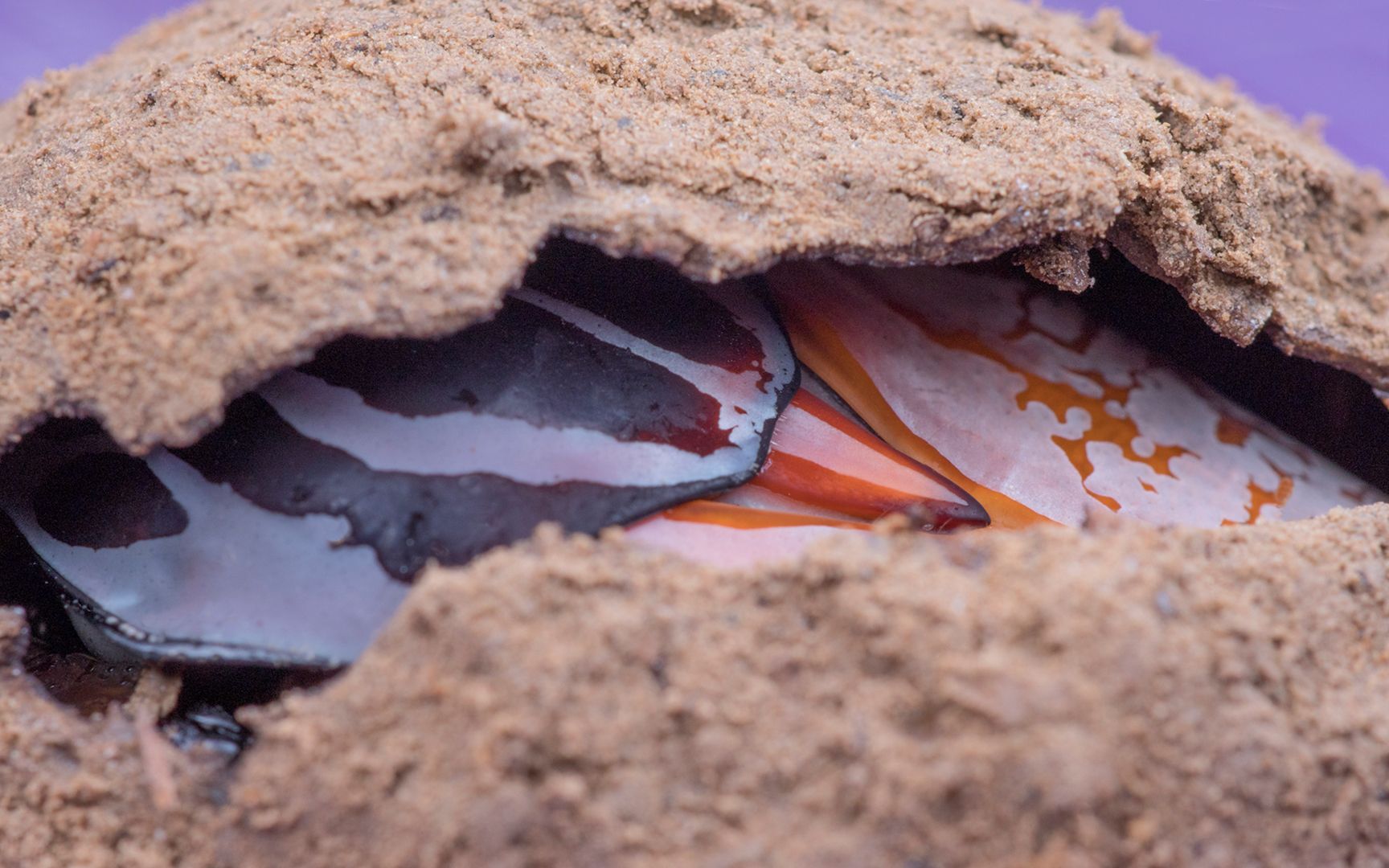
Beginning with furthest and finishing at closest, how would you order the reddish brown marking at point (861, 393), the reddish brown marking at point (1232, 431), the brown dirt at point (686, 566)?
the reddish brown marking at point (1232, 431) < the reddish brown marking at point (861, 393) < the brown dirt at point (686, 566)

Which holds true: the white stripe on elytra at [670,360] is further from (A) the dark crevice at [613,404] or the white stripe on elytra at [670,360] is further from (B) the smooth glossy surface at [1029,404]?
(B) the smooth glossy surface at [1029,404]

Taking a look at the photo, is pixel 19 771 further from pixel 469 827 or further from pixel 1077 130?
pixel 1077 130

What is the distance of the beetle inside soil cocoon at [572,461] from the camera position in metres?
1.08

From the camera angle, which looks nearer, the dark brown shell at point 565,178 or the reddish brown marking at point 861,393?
the dark brown shell at point 565,178

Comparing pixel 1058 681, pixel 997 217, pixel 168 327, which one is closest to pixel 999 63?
pixel 997 217

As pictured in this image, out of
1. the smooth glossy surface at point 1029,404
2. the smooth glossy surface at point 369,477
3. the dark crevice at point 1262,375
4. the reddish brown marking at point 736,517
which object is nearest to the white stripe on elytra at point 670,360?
the smooth glossy surface at point 369,477

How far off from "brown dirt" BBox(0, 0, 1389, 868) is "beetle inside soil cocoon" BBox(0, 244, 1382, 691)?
0.14 metres

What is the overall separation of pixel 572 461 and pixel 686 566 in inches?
9.3

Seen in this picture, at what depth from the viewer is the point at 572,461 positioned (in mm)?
1125

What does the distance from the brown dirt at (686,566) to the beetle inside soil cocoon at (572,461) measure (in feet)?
0.46

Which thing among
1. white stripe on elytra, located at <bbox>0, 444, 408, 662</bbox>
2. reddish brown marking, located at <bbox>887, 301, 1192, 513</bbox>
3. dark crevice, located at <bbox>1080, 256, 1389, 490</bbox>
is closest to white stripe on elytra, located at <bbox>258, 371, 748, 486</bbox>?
white stripe on elytra, located at <bbox>0, 444, 408, 662</bbox>

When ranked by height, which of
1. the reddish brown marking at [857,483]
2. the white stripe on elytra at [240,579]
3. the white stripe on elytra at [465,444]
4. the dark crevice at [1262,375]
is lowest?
the white stripe on elytra at [240,579]

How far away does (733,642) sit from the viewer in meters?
0.91

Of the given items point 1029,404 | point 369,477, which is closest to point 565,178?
point 369,477
